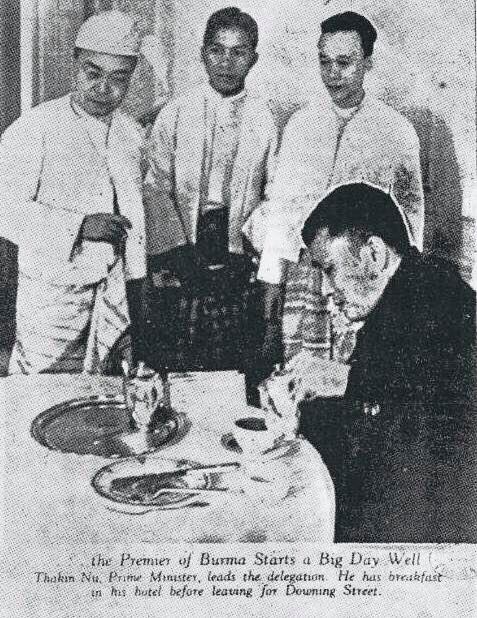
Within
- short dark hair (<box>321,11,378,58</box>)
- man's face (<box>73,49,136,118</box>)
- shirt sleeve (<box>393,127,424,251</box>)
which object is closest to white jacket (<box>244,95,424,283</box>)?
shirt sleeve (<box>393,127,424,251</box>)

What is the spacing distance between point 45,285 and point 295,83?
694mm

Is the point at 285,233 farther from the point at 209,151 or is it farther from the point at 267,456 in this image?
the point at 267,456

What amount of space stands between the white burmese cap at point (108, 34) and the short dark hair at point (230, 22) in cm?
17

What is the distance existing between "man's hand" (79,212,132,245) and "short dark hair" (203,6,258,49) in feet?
1.39

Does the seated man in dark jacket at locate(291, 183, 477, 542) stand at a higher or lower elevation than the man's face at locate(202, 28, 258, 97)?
lower

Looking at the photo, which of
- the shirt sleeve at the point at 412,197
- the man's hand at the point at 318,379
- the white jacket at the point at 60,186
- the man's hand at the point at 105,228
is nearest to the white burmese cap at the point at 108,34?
the white jacket at the point at 60,186

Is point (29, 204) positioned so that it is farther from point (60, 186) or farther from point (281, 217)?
point (281, 217)

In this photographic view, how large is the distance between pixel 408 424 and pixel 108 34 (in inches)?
41.1

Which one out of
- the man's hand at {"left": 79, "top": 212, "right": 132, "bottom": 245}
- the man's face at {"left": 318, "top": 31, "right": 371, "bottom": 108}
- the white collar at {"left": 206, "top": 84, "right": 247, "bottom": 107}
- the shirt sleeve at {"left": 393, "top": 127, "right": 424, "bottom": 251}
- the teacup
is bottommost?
the teacup

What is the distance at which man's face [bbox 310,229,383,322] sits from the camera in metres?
1.61

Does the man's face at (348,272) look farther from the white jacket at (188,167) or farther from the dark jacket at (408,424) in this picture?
the white jacket at (188,167)

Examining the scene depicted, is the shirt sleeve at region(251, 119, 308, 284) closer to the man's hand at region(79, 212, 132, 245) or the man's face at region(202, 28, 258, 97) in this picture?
the man's face at region(202, 28, 258, 97)

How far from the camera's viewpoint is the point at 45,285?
1.60 metres

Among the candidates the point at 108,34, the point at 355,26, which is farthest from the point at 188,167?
the point at 355,26
